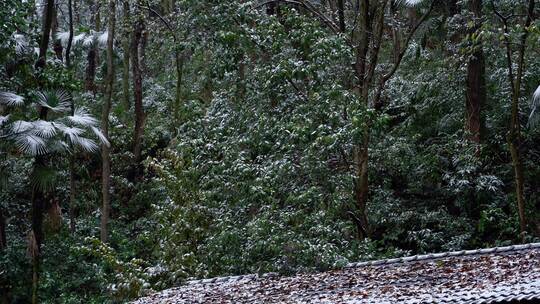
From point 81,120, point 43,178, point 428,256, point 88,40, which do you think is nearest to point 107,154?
point 81,120

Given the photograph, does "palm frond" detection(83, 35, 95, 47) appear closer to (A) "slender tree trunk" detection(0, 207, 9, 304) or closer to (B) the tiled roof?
(A) "slender tree trunk" detection(0, 207, 9, 304)

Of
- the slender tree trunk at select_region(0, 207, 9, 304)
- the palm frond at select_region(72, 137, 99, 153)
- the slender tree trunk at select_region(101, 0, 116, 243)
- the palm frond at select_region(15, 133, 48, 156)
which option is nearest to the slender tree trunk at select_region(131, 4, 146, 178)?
the slender tree trunk at select_region(101, 0, 116, 243)

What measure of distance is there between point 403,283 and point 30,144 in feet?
25.9

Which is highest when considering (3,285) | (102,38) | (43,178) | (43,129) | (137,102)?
(102,38)

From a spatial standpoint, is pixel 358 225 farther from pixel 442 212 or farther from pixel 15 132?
pixel 15 132

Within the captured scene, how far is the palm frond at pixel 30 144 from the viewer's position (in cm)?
1238

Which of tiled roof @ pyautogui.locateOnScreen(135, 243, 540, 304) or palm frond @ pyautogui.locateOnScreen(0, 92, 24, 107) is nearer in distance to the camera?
tiled roof @ pyautogui.locateOnScreen(135, 243, 540, 304)

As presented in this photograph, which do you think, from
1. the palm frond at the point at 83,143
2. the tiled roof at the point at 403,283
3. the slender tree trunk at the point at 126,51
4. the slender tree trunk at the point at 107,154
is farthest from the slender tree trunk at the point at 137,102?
the tiled roof at the point at 403,283

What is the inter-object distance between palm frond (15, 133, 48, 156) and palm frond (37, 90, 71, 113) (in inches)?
40.0

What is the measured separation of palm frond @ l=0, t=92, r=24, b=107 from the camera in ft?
42.4

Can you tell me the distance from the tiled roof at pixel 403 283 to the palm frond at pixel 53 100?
18.1 feet

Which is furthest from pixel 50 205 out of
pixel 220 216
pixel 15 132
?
pixel 220 216

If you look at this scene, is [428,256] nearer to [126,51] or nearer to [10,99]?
[10,99]

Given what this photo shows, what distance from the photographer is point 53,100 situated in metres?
13.6
